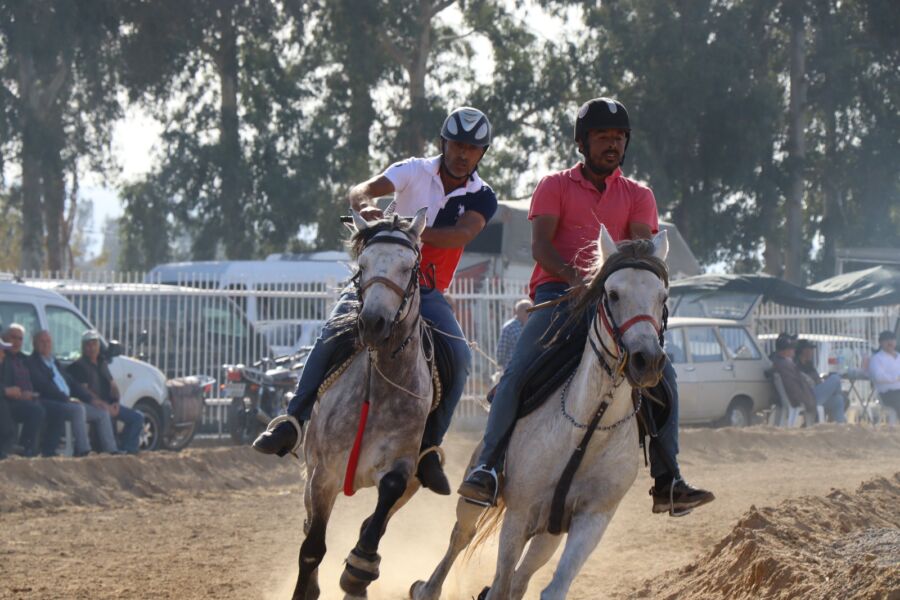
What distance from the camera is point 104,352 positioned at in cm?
1619

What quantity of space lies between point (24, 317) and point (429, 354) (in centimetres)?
995

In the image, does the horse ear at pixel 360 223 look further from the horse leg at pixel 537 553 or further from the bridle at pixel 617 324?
the horse leg at pixel 537 553

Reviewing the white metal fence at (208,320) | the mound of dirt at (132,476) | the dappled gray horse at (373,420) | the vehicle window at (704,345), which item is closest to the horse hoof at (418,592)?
the dappled gray horse at (373,420)

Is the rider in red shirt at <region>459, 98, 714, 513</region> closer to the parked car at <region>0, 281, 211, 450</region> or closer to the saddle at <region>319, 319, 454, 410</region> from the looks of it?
the saddle at <region>319, 319, 454, 410</region>

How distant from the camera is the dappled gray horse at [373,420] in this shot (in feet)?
23.2

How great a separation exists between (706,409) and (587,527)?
1505 centimetres

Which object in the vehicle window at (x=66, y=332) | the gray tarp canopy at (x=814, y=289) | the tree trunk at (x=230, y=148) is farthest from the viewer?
the tree trunk at (x=230, y=148)

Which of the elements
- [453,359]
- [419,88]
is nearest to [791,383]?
[453,359]

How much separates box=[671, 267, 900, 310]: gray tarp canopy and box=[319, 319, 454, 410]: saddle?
16904 millimetres

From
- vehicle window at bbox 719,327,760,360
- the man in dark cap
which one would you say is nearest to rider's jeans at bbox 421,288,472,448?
vehicle window at bbox 719,327,760,360

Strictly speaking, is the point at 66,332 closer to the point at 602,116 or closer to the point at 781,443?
the point at 781,443

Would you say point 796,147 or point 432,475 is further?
point 796,147

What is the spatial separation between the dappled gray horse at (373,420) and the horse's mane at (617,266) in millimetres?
1069

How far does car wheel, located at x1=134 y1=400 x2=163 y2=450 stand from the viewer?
17109 millimetres
